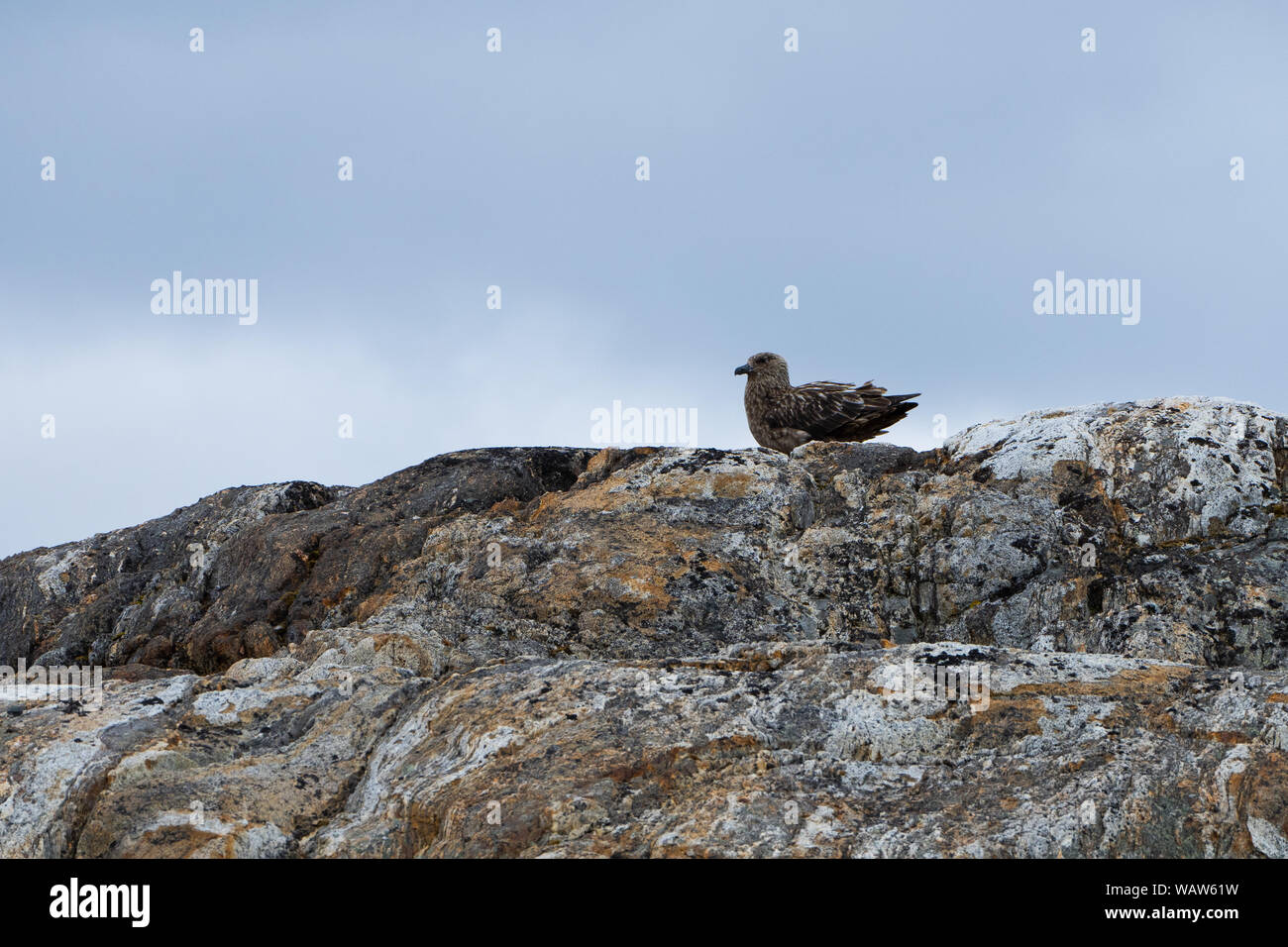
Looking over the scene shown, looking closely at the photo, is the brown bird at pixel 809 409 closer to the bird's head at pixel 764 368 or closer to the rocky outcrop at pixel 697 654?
the bird's head at pixel 764 368

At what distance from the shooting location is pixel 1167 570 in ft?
21.9

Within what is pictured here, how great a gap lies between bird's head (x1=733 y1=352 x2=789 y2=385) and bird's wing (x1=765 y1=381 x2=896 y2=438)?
42 centimetres

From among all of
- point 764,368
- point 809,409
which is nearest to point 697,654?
point 809,409

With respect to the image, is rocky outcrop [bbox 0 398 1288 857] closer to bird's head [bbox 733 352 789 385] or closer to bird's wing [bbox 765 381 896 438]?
bird's wing [bbox 765 381 896 438]

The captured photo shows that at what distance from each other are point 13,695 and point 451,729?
2410 mm

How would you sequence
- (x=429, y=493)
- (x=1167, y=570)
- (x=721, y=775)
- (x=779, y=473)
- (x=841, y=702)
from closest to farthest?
(x=721, y=775) < (x=841, y=702) < (x=1167, y=570) < (x=779, y=473) < (x=429, y=493)

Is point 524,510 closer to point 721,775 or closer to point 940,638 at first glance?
point 940,638

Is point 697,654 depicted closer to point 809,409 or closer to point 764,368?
point 809,409

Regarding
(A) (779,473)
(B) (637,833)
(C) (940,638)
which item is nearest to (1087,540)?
(C) (940,638)

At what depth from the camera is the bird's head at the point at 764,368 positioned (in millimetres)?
12773

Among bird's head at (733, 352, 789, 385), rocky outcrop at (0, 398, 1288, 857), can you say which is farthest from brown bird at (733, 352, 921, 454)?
rocky outcrop at (0, 398, 1288, 857)
